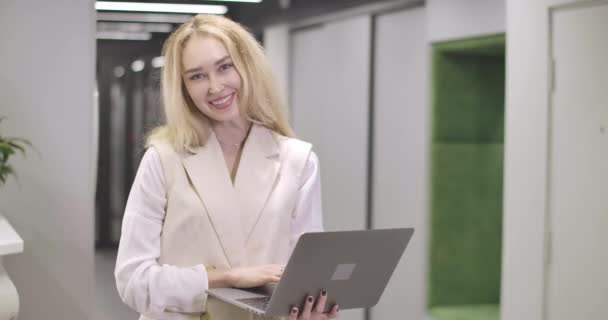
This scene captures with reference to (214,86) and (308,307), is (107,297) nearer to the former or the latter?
(214,86)

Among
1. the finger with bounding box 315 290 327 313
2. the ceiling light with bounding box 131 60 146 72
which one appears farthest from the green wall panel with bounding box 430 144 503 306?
the ceiling light with bounding box 131 60 146 72

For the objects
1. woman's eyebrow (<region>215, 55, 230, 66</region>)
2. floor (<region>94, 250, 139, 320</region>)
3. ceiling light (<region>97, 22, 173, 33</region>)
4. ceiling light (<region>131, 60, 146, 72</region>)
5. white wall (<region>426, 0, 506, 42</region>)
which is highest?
ceiling light (<region>97, 22, 173, 33</region>)

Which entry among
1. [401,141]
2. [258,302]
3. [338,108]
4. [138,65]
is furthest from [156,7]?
[258,302]

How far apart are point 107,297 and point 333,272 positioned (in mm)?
6305

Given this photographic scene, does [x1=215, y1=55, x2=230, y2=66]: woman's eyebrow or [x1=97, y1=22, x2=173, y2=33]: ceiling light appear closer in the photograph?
[x1=215, y1=55, x2=230, y2=66]: woman's eyebrow

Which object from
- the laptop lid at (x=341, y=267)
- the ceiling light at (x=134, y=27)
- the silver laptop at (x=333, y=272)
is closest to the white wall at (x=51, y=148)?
the silver laptop at (x=333, y=272)

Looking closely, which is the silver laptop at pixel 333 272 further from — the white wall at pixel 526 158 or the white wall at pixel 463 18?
the white wall at pixel 463 18

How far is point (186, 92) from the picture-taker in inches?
90.4

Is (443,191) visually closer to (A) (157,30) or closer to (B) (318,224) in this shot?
(B) (318,224)

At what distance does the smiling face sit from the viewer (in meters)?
2.21

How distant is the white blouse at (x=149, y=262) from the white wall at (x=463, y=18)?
8.79 ft

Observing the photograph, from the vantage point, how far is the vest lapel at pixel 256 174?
228 centimetres

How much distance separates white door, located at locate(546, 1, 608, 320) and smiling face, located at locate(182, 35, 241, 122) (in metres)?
1.89

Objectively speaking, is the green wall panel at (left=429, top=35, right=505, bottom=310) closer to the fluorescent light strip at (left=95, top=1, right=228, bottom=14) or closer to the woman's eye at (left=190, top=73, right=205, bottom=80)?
the woman's eye at (left=190, top=73, right=205, bottom=80)
